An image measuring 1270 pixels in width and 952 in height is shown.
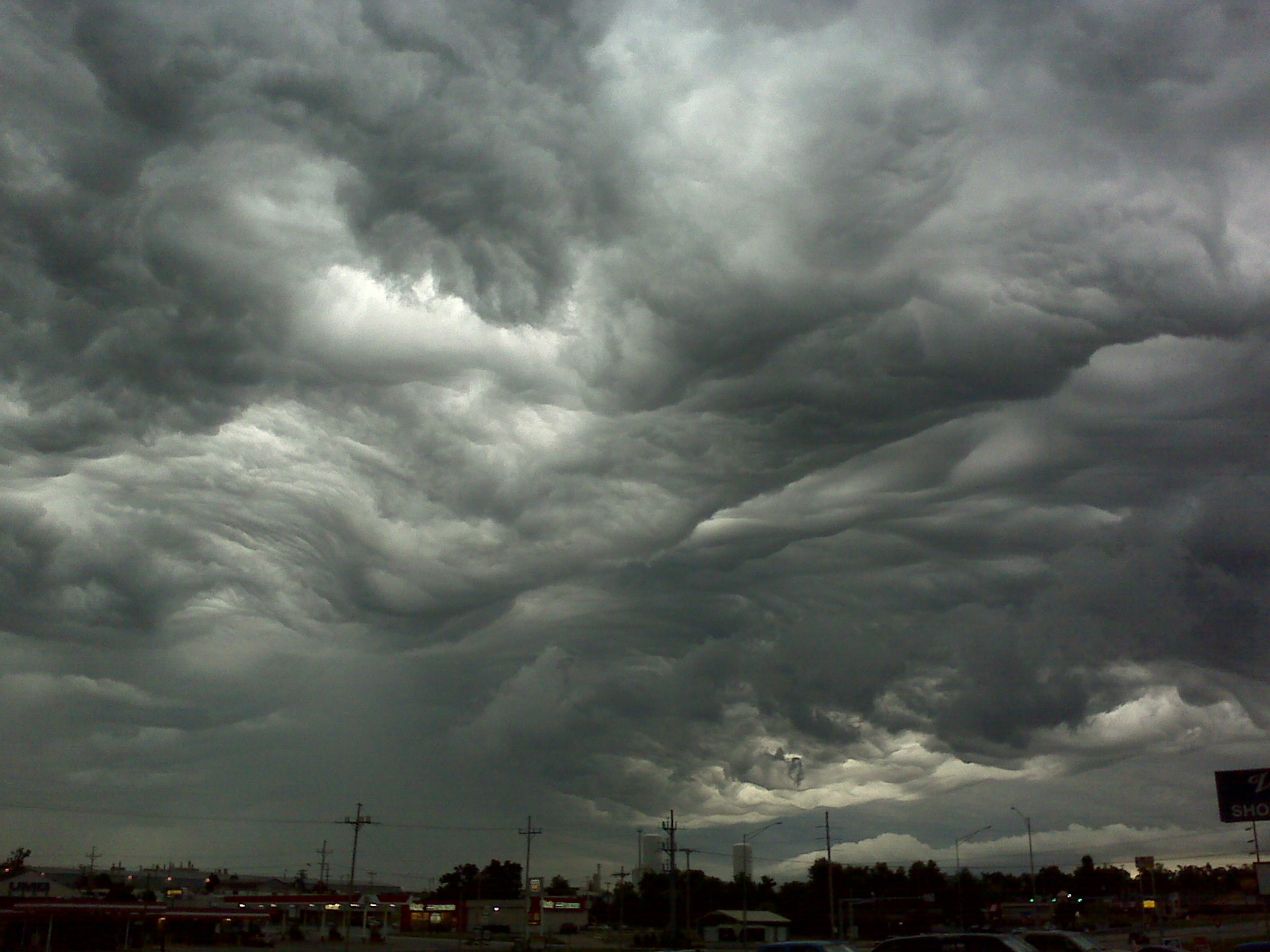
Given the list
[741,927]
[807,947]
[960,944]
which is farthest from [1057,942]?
[741,927]

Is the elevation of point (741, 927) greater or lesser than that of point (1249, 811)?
lesser

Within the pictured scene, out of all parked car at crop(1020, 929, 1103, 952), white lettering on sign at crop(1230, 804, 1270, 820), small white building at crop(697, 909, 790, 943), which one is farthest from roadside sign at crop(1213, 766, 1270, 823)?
small white building at crop(697, 909, 790, 943)

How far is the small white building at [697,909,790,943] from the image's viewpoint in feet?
465

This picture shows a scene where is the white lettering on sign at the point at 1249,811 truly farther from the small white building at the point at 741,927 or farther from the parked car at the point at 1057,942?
the small white building at the point at 741,927

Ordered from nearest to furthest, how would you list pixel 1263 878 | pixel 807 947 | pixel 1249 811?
pixel 807 947
pixel 1263 878
pixel 1249 811

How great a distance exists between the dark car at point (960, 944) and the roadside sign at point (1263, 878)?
163ft

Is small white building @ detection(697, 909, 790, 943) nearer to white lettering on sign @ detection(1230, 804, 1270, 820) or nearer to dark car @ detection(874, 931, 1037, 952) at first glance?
white lettering on sign @ detection(1230, 804, 1270, 820)

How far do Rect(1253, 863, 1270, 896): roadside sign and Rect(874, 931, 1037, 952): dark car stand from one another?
4960cm

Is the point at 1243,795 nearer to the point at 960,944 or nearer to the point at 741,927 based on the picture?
the point at 960,944

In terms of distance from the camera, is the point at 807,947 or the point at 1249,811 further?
the point at 1249,811

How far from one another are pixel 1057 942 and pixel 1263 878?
48.7 metres

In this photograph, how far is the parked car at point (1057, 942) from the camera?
A: 38.7 metres

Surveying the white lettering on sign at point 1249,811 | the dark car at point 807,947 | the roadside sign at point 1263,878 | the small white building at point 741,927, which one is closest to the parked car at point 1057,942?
the dark car at point 807,947

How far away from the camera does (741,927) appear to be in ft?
450
